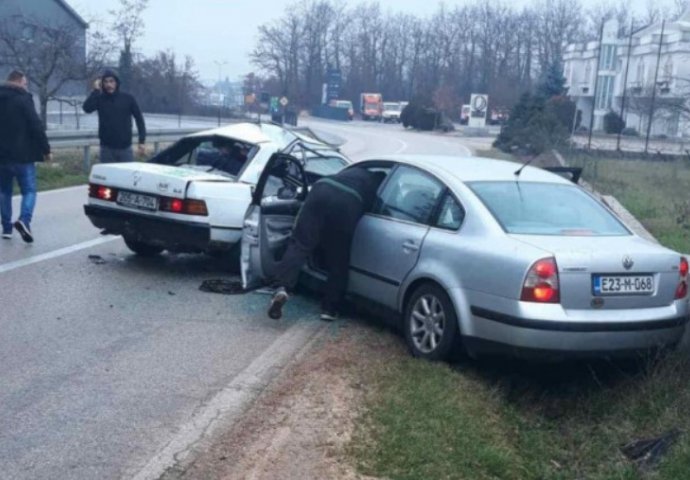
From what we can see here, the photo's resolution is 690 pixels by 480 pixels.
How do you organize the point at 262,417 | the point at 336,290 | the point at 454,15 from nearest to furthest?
the point at 262,417 < the point at 336,290 < the point at 454,15

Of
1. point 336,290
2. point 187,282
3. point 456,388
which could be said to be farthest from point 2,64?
point 456,388

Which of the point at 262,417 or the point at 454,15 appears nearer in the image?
the point at 262,417

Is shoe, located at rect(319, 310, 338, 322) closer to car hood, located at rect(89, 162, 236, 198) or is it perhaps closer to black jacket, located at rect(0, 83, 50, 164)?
car hood, located at rect(89, 162, 236, 198)

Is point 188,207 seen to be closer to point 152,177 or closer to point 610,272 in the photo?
point 152,177

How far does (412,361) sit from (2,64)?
26.1m

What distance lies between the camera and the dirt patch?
4684 millimetres

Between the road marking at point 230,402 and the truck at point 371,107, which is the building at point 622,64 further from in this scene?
the road marking at point 230,402

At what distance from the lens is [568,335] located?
5902mm

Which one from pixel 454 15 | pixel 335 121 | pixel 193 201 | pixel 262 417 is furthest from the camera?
pixel 454 15

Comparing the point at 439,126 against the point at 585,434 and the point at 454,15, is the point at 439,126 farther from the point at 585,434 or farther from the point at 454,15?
the point at 585,434

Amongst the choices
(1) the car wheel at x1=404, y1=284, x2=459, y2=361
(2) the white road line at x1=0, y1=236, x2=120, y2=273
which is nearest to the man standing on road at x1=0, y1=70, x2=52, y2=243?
(2) the white road line at x1=0, y1=236, x2=120, y2=273

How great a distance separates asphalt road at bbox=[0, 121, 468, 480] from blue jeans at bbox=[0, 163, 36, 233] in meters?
0.47

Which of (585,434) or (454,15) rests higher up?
(454,15)

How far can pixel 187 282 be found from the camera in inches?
366
